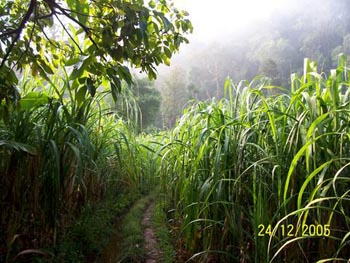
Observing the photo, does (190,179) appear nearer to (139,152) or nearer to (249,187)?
(249,187)

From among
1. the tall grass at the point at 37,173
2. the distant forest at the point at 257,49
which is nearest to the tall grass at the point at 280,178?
the tall grass at the point at 37,173

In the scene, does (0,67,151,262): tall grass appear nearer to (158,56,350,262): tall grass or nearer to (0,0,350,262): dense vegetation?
(0,0,350,262): dense vegetation

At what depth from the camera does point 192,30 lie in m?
1.43

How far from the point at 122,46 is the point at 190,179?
3.12 feet

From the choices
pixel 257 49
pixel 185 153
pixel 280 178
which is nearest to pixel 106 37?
pixel 280 178

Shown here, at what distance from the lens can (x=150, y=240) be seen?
236cm

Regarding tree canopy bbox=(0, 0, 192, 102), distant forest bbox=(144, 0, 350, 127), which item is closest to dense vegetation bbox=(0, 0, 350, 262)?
tree canopy bbox=(0, 0, 192, 102)

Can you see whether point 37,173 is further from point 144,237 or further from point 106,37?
point 144,237

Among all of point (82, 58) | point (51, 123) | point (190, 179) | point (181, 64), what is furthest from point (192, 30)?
point (181, 64)

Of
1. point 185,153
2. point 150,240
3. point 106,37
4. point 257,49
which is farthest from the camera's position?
point 257,49

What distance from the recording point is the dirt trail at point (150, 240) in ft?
6.69
